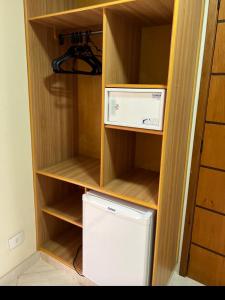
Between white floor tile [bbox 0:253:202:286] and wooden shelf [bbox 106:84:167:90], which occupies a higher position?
wooden shelf [bbox 106:84:167:90]

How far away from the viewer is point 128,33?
5.03ft

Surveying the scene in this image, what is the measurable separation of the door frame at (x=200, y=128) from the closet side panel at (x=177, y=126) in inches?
2.1

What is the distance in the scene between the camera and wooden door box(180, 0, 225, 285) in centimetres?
144

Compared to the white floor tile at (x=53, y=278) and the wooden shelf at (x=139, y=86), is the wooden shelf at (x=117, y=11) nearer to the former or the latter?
the wooden shelf at (x=139, y=86)

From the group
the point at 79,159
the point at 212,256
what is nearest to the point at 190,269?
the point at 212,256

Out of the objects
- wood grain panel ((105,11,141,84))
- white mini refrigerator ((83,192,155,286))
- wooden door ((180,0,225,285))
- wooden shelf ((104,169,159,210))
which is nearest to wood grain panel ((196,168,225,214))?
wooden door ((180,0,225,285))

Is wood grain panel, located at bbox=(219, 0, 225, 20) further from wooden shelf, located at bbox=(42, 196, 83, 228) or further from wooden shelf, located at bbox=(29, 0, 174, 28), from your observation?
wooden shelf, located at bbox=(42, 196, 83, 228)

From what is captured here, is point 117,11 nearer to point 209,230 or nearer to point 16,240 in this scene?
point 209,230

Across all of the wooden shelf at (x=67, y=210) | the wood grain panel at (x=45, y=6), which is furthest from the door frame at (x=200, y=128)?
the wood grain panel at (x=45, y=6)

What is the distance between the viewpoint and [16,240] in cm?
180

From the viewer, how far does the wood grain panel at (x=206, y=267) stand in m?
1.68

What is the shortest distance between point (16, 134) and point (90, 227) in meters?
0.83

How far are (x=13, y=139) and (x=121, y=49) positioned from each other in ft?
3.12

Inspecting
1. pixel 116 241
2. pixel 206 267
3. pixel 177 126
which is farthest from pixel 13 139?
pixel 206 267
